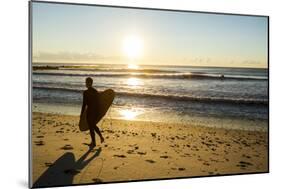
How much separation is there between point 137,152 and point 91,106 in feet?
1.94

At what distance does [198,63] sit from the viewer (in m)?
4.28

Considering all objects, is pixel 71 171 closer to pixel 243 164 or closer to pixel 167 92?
pixel 167 92

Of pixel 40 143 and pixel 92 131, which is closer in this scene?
pixel 40 143

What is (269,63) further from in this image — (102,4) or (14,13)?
(14,13)

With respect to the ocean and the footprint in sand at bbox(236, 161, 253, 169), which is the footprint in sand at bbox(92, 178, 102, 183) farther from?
the footprint in sand at bbox(236, 161, 253, 169)

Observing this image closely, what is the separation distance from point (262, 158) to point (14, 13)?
2.74m

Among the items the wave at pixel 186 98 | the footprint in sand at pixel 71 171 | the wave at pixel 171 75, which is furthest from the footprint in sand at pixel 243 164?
the footprint in sand at pixel 71 171

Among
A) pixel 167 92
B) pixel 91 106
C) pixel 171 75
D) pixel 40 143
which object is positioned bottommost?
pixel 40 143

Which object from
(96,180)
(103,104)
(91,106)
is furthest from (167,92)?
(96,180)

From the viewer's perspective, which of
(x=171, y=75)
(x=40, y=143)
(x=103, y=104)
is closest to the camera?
(x=40, y=143)

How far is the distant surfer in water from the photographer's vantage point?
390 centimetres

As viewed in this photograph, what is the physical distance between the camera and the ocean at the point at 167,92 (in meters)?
3.86

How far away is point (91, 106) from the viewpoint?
393cm

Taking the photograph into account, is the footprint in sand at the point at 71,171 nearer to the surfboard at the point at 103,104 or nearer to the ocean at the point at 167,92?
the surfboard at the point at 103,104
